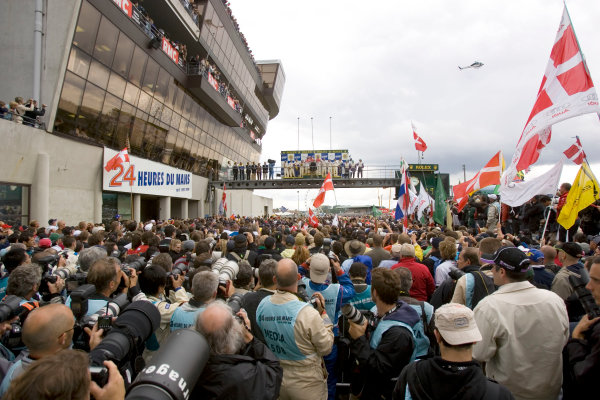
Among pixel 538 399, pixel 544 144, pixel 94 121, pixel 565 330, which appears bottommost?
pixel 538 399

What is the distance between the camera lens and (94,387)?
63.7 inches

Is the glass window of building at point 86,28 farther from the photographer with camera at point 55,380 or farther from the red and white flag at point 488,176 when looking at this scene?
the photographer with camera at point 55,380

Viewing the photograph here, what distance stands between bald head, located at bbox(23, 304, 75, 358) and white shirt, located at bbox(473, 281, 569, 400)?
2.92 metres

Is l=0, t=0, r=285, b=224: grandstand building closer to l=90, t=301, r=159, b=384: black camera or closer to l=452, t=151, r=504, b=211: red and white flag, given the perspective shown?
l=452, t=151, r=504, b=211: red and white flag

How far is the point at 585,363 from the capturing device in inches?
85.4

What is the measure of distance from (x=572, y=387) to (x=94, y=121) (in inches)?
814

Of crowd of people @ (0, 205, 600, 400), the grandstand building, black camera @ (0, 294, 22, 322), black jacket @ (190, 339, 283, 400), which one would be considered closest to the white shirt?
crowd of people @ (0, 205, 600, 400)

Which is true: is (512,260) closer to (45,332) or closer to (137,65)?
(45,332)

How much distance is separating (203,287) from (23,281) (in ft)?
5.74

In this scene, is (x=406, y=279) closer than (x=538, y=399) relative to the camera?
No

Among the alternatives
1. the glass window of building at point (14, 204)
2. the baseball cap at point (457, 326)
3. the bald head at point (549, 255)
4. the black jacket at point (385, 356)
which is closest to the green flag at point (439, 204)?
the bald head at point (549, 255)

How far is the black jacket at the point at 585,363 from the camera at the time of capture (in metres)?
2.12

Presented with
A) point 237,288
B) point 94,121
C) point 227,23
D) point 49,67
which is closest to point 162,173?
point 94,121

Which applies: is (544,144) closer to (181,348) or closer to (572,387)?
(572,387)
